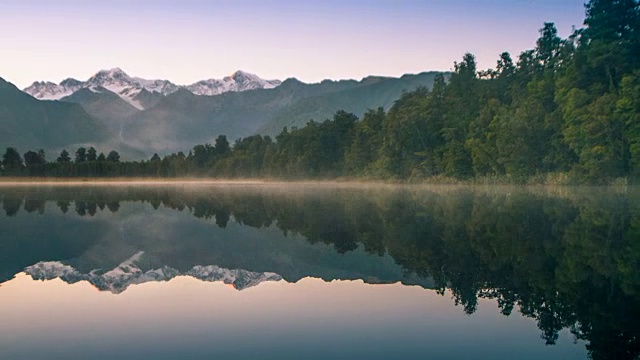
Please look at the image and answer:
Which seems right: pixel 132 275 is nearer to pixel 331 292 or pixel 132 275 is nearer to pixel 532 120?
pixel 331 292

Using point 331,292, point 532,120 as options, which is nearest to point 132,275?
point 331,292

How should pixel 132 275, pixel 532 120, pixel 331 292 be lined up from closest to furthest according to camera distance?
pixel 331 292 → pixel 132 275 → pixel 532 120

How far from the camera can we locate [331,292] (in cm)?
1576

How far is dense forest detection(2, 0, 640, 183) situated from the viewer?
72.6 metres

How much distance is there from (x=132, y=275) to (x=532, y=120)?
77443 mm

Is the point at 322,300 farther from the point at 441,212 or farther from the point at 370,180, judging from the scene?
the point at 370,180

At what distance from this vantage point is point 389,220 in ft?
111

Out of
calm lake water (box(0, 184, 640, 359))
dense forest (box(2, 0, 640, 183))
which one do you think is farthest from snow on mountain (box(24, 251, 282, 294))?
dense forest (box(2, 0, 640, 183))

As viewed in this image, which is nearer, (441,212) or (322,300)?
(322,300)

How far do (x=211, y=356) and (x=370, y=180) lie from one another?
382 feet

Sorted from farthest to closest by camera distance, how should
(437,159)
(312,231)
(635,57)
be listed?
(437,159) → (635,57) → (312,231)

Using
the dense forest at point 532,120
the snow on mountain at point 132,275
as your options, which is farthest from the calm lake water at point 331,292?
the dense forest at point 532,120

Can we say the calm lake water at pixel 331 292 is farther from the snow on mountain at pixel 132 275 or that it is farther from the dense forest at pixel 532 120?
the dense forest at pixel 532 120

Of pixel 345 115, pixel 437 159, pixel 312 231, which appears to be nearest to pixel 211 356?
pixel 312 231
